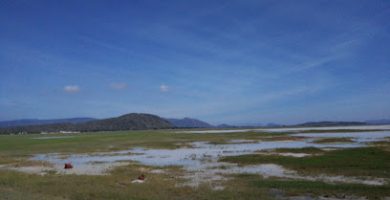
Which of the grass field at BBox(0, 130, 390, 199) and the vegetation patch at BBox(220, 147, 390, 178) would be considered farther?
the vegetation patch at BBox(220, 147, 390, 178)

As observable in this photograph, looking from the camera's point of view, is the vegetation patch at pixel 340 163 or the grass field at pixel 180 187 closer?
the grass field at pixel 180 187

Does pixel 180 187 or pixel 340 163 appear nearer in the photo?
pixel 180 187

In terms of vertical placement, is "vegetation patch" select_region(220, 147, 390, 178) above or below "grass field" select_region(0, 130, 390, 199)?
Answer: above

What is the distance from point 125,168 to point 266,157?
37.6 feet

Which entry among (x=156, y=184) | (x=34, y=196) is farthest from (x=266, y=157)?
(x=34, y=196)

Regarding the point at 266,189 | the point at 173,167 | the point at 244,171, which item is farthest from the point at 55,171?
the point at 266,189

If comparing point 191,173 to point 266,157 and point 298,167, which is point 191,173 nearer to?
point 298,167

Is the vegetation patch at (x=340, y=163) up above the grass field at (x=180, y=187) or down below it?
above

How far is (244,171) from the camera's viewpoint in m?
25.2

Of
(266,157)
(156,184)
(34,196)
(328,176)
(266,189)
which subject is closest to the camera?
(34,196)

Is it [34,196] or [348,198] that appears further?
[34,196]

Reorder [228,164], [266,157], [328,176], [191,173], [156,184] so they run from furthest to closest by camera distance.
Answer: [266,157]
[228,164]
[191,173]
[328,176]
[156,184]

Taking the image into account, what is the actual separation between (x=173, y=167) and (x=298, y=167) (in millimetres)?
8390

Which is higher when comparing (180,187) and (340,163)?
(340,163)
